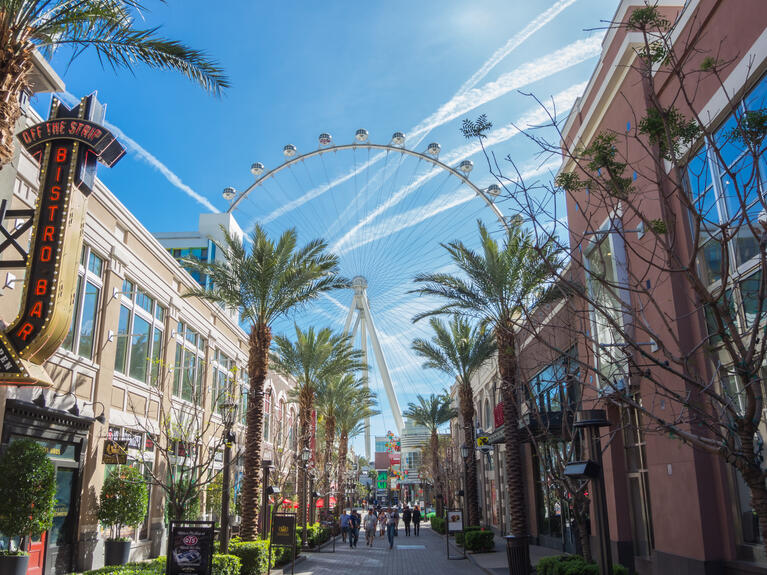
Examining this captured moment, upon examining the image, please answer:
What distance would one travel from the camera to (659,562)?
49.9 feet

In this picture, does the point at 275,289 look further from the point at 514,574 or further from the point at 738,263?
the point at 738,263

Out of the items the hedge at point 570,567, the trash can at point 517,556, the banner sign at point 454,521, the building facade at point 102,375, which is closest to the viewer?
the hedge at point 570,567

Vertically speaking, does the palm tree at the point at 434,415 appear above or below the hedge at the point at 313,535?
above

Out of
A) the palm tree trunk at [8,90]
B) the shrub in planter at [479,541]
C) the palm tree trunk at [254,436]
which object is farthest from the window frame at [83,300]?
the shrub in planter at [479,541]

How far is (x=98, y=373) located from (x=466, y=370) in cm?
1934

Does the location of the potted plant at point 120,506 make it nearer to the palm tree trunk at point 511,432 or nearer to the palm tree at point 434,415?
the palm tree trunk at point 511,432

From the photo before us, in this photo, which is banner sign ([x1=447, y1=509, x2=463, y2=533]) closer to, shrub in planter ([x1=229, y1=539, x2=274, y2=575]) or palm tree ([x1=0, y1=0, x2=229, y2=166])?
shrub in planter ([x1=229, y1=539, x2=274, y2=575])

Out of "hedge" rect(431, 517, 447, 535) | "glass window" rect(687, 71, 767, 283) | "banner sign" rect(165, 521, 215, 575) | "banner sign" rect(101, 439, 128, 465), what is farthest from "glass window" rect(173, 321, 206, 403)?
"glass window" rect(687, 71, 767, 283)

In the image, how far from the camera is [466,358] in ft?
111

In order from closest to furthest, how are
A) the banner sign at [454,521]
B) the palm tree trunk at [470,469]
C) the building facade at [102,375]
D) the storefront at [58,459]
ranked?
the storefront at [58,459], the building facade at [102,375], the banner sign at [454,521], the palm tree trunk at [470,469]

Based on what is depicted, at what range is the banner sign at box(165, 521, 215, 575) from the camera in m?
12.5

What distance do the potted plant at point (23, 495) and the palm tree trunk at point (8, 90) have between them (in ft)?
24.1

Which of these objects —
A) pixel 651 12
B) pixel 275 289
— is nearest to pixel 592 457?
pixel 651 12

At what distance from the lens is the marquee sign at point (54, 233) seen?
11.6 metres
